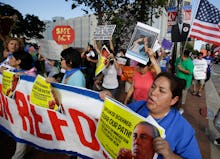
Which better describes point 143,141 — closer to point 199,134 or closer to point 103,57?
point 103,57

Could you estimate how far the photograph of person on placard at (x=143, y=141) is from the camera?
5.63ft

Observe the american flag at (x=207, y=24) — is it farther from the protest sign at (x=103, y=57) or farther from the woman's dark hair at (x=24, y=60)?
the woman's dark hair at (x=24, y=60)

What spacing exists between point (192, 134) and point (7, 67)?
3019 mm

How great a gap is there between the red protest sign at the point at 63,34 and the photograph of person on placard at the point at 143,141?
7365 mm

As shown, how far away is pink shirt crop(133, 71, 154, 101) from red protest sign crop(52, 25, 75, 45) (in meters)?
4.92

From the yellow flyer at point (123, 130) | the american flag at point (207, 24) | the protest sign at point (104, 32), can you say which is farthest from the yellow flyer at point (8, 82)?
the american flag at point (207, 24)

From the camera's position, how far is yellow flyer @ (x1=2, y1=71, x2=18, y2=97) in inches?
143

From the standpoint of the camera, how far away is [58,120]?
3.06 metres

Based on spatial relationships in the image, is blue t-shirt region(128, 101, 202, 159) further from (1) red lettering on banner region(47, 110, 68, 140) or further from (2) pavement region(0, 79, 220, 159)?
(2) pavement region(0, 79, 220, 159)

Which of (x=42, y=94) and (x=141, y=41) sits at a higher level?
(x=141, y=41)

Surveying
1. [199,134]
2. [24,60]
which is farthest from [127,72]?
[24,60]

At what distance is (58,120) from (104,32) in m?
3.59

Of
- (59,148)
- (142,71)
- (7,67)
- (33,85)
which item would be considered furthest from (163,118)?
(7,67)

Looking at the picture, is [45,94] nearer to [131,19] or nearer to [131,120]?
[131,120]
